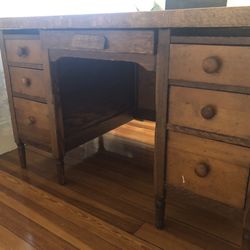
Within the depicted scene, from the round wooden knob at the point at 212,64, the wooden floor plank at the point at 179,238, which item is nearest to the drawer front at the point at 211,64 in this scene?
the round wooden knob at the point at 212,64

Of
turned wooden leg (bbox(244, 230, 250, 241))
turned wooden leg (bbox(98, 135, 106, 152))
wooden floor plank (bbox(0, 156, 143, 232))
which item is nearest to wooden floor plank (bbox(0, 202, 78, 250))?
wooden floor plank (bbox(0, 156, 143, 232))

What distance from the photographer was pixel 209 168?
0.87 meters

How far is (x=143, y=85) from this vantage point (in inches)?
72.1

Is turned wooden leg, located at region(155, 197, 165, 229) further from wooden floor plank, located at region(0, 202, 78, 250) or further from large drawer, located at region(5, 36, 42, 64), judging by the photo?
large drawer, located at region(5, 36, 42, 64)

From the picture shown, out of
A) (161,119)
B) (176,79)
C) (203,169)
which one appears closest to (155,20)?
(176,79)

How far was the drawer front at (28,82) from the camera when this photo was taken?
1.22 metres

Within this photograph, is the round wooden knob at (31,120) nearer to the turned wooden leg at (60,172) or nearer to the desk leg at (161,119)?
the turned wooden leg at (60,172)

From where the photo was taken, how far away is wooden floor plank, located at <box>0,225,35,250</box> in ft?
3.28

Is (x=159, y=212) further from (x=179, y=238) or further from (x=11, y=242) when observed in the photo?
(x=11, y=242)

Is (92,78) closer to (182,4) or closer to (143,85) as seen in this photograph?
(143,85)

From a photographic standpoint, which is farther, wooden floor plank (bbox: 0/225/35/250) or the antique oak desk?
wooden floor plank (bbox: 0/225/35/250)

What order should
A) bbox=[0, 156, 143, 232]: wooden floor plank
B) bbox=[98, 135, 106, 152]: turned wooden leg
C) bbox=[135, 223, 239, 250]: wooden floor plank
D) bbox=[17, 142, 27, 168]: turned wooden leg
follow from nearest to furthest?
bbox=[135, 223, 239, 250]: wooden floor plank → bbox=[0, 156, 143, 232]: wooden floor plank → bbox=[17, 142, 27, 168]: turned wooden leg → bbox=[98, 135, 106, 152]: turned wooden leg

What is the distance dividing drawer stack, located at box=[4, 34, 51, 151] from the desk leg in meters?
0.54

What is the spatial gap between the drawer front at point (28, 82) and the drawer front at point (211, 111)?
2.01ft
